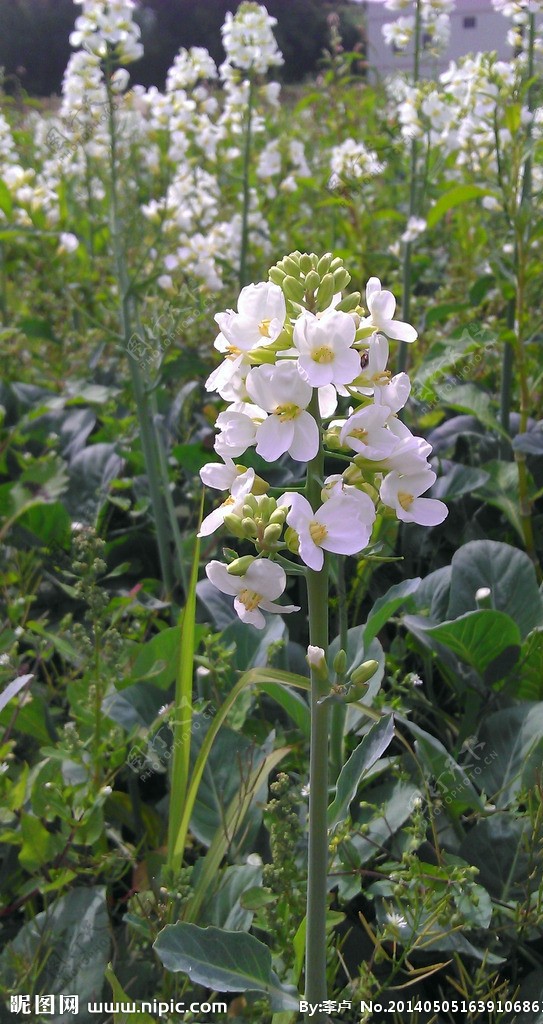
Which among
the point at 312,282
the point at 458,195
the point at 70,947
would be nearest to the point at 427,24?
the point at 458,195

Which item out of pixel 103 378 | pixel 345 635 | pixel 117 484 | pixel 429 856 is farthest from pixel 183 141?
pixel 429 856

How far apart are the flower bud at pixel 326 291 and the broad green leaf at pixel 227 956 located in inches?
29.0

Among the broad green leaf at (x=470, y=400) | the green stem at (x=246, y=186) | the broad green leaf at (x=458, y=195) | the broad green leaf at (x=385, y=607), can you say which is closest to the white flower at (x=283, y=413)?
the broad green leaf at (x=385, y=607)

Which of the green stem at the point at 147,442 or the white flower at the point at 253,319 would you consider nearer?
the white flower at the point at 253,319

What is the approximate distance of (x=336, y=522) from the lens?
2.85ft

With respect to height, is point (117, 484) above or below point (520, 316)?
below

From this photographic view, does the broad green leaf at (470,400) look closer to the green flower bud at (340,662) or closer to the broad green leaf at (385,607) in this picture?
the broad green leaf at (385,607)

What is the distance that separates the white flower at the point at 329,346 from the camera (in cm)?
86

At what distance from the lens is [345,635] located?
1.35 m

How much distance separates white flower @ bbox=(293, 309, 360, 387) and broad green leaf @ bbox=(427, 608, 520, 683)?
73 cm

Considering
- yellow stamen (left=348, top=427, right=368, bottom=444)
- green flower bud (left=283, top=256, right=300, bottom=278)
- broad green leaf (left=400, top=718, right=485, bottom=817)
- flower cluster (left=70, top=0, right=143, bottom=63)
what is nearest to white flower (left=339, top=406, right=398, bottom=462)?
yellow stamen (left=348, top=427, right=368, bottom=444)

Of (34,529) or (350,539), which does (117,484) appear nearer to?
(34,529)

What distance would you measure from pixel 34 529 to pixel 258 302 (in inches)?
62.0

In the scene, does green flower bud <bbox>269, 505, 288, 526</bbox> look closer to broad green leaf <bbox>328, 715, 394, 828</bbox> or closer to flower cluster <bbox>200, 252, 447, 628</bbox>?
flower cluster <bbox>200, 252, 447, 628</bbox>
